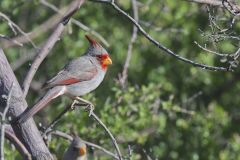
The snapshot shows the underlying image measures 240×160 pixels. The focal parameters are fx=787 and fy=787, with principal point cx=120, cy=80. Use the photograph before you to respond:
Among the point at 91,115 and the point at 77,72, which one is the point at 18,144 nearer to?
the point at 91,115

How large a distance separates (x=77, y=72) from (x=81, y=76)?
0.05 metres

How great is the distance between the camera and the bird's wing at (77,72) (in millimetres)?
5805

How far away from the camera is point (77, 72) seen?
19.7ft

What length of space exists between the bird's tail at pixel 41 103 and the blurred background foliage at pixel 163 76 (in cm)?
168

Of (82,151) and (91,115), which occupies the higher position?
(91,115)

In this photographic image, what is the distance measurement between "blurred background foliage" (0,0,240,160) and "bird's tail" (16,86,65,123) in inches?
66.1

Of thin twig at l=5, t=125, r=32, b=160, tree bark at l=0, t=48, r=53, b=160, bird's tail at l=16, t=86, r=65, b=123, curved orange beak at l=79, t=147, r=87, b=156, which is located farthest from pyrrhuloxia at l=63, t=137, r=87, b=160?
thin twig at l=5, t=125, r=32, b=160

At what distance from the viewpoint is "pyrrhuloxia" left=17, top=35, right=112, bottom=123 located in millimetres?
5719

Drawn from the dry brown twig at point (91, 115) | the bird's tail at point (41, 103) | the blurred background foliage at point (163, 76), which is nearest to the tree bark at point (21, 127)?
the bird's tail at point (41, 103)

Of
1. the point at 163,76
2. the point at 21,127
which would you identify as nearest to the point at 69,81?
the point at 21,127

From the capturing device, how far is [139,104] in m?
7.31

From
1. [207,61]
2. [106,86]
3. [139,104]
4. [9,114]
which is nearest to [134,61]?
[106,86]

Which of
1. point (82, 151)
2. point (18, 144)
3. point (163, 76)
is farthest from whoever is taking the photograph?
point (163, 76)

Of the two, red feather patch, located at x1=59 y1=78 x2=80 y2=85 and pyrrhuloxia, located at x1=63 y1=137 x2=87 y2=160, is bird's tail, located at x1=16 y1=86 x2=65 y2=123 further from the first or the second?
pyrrhuloxia, located at x1=63 y1=137 x2=87 y2=160
